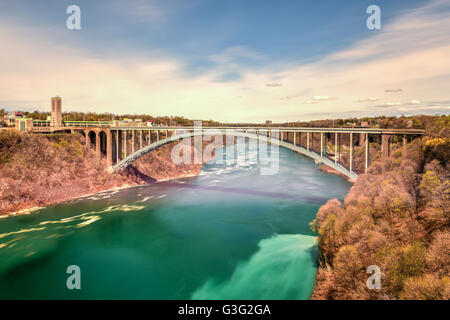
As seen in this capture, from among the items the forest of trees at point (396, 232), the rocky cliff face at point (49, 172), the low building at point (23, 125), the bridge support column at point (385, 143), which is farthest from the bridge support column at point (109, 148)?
the bridge support column at point (385, 143)

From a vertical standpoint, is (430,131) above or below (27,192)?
above

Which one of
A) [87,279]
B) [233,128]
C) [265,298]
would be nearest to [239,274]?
[265,298]

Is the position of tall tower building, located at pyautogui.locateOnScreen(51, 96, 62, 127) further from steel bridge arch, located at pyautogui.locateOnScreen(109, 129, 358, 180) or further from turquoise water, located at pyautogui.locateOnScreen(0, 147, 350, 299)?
turquoise water, located at pyautogui.locateOnScreen(0, 147, 350, 299)

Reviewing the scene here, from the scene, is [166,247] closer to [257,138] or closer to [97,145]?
[257,138]

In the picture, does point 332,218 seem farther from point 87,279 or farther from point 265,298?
point 87,279

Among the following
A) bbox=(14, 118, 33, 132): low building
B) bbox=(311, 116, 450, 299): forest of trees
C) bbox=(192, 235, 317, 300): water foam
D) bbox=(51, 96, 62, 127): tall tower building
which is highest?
bbox=(51, 96, 62, 127): tall tower building

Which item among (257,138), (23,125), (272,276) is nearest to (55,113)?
(23,125)

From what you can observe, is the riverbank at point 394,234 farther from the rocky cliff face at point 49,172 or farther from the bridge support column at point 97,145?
the bridge support column at point 97,145

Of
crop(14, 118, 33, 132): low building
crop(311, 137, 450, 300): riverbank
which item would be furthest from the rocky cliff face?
crop(311, 137, 450, 300): riverbank
